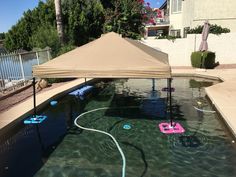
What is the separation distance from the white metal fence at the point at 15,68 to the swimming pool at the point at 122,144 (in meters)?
3.37

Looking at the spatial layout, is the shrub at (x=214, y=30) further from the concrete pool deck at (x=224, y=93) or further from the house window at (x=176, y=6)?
the house window at (x=176, y=6)

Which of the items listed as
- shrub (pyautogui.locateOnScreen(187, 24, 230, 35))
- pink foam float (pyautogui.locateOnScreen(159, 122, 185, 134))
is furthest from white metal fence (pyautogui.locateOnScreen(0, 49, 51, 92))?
shrub (pyautogui.locateOnScreen(187, 24, 230, 35))

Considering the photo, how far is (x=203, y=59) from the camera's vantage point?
18.8 meters

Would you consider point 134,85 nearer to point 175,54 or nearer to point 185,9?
point 175,54

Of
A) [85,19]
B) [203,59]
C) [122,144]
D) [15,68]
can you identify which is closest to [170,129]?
[122,144]

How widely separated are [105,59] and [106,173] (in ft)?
12.0

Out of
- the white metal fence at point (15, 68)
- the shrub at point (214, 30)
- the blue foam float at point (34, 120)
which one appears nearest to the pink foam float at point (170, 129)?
the blue foam float at point (34, 120)

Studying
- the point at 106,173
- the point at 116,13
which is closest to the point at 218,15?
the point at 116,13

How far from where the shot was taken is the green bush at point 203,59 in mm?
18734

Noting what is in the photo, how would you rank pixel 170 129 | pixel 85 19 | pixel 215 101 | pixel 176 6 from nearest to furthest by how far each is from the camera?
pixel 170 129
pixel 215 101
pixel 85 19
pixel 176 6

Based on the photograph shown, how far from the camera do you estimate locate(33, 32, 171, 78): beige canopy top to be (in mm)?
A: 7324

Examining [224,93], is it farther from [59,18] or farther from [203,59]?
[59,18]

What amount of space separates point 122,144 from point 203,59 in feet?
44.2

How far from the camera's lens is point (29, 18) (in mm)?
25578
